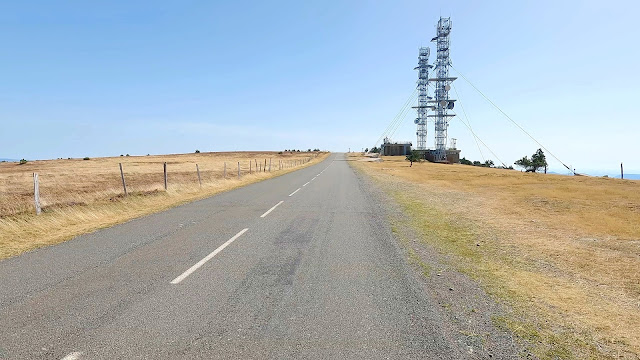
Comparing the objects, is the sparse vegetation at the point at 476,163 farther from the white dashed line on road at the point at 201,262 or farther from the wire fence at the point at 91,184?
the white dashed line on road at the point at 201,262

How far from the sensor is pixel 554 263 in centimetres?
717

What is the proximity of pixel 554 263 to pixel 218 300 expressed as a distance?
6440 mm

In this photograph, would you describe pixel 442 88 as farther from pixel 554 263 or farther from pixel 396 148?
pixel 554 263

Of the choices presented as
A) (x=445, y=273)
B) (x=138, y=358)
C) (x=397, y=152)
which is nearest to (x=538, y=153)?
(x=397, y=152)

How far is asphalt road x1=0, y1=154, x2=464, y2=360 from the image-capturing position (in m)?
3.73

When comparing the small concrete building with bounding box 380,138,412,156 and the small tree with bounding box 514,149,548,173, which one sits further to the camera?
the small concrete building with bounding box 380,138,412,156

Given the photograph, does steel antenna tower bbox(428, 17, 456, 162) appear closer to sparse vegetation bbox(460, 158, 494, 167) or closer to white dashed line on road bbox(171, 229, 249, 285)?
sparse vegetation bbox(460, 158, 494, 167)

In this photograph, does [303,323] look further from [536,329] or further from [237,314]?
[536,329]

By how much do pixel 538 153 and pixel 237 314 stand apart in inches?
2935

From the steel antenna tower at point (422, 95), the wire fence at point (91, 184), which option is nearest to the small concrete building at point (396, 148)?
the steel antenna tower at point (422, 95)

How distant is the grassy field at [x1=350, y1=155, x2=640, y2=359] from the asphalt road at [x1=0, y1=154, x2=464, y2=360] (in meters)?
1.23

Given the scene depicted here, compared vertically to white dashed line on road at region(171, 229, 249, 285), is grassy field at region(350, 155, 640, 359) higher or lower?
lower

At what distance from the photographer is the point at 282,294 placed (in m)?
5.15

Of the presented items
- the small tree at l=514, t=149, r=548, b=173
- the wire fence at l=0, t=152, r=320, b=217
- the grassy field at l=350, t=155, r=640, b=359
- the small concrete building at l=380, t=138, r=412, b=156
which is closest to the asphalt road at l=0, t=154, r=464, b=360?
the grassy field at l=350, t=155, r=640, b=359
